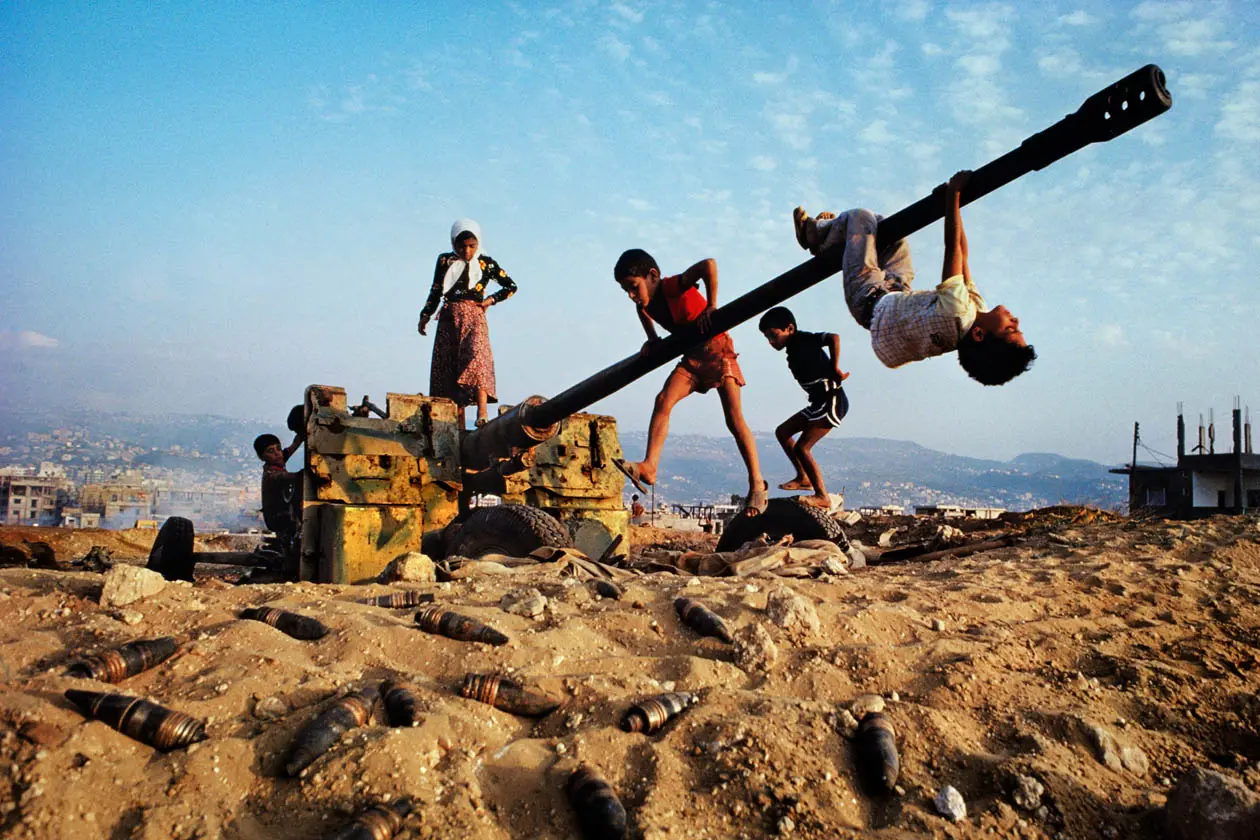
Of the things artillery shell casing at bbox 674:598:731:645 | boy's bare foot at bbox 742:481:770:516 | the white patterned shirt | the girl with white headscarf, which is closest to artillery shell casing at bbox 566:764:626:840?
artillery shell casing at bbox 674:598:731:645

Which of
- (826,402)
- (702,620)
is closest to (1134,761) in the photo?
(702,620)

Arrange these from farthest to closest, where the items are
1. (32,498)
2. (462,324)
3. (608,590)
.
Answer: (32,498) → (462,324) → (608,590)

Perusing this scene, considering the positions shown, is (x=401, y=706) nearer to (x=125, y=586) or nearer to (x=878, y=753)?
(x=878, y=753)

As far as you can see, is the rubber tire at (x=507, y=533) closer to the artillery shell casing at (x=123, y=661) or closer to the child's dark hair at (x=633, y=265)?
the child's dark hair at (x=633, y=265)

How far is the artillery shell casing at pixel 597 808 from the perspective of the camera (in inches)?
92.5

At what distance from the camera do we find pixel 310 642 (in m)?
3.72

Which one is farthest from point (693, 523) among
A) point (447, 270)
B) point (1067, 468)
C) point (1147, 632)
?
point (1067, 468)

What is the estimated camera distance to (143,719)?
2646 mm

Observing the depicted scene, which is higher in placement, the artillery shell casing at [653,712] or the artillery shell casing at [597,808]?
the artillery shell casing at [653,712]

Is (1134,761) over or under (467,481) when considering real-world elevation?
under

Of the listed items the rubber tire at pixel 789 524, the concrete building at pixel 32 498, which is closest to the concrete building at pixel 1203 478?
the rubber tire at pixel 789 524

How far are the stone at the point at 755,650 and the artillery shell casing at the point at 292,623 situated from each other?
1.87 m

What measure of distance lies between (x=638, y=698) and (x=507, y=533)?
16.1 ft

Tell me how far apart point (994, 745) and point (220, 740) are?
2681 millimetres
